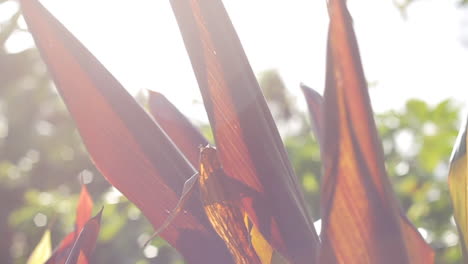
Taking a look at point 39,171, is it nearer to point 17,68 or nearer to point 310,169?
point 17,68

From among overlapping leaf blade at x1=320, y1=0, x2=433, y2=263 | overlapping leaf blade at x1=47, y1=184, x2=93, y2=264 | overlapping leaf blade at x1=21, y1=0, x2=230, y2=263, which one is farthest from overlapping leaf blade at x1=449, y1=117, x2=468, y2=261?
overlapping leaf blade at x1=47, y1=184, x2=93, y2=264

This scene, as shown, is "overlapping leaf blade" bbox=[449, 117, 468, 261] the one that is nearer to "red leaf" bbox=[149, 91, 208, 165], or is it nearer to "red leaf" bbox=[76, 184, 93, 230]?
"red leaf" bbox=[149, 91, 208, 165]

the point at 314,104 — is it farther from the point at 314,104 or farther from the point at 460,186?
the point at 460,186

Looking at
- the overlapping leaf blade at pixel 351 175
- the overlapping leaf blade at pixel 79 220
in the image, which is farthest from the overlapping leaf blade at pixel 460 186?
the overlapping leaf blade at pixel 79 220

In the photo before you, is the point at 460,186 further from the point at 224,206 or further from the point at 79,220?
the point at 79,220

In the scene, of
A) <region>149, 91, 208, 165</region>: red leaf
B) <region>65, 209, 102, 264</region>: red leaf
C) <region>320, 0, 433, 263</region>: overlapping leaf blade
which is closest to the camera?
<region>320, 0, 433, 263</region>: overlapping leaf blade

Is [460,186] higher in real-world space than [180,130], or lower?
lower

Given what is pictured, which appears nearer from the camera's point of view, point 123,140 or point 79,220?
point 123,140

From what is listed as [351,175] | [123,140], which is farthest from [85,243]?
[351,175]
